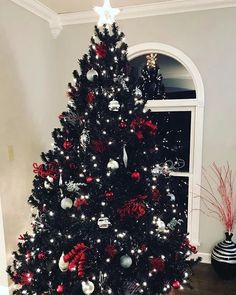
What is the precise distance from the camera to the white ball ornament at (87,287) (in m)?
1.70

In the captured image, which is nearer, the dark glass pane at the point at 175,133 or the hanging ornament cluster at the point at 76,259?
the hanging ornament cluster at the point at 76,259

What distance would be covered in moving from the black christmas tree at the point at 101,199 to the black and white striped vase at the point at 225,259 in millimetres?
1094

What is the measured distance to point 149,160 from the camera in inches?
73.0

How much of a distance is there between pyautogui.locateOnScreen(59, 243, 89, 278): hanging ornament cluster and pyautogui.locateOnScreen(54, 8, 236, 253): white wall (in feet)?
5.95

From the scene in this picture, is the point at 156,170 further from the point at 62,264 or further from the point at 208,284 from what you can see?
the point at 208,284

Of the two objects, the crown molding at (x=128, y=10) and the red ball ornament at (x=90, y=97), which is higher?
the crown molding at (x=128, y=10)

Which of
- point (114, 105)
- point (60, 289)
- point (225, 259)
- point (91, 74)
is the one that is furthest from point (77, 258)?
point (225, 259)

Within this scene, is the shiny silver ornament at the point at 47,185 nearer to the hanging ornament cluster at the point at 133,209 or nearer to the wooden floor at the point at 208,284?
the hanging ornament cluster at the point at 133,209

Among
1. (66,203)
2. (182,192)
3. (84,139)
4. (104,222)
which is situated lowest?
Answer: (182,192)

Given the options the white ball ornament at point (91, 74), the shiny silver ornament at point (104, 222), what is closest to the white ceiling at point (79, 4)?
the white ball ornament at point (91, 74)

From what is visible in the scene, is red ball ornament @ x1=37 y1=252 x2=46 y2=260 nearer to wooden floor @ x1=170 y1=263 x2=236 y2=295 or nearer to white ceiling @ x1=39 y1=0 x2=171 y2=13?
wooden floor @ x1=170 y1=263 x2=236 y2=295

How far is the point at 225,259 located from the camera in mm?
2773

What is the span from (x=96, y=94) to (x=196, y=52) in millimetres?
1616

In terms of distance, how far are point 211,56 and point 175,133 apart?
0.93 m
